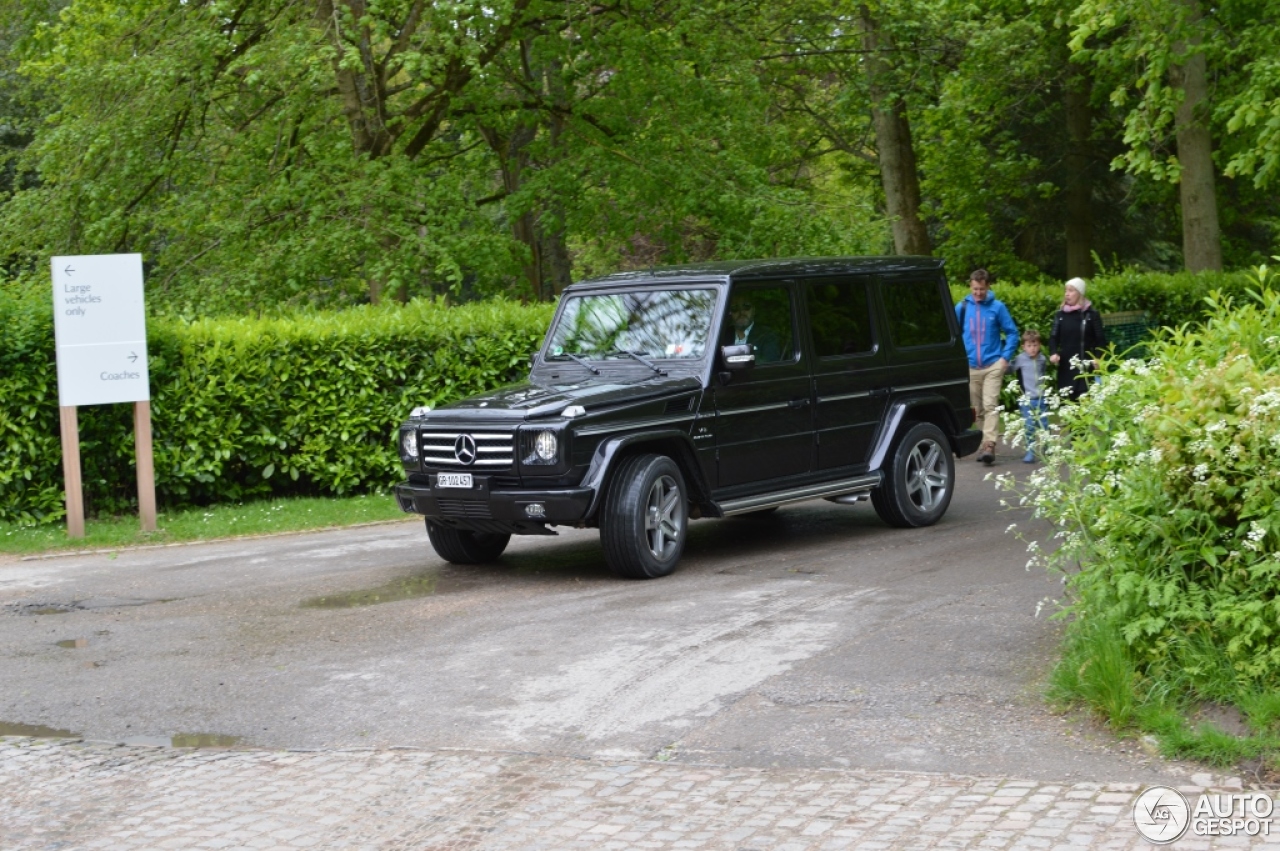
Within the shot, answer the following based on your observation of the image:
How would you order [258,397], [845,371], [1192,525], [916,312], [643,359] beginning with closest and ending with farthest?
[1192,525] < [643,359] < [845,371] < [916,312] < [258,397]

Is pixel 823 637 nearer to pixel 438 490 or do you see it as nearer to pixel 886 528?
pixel 438 490

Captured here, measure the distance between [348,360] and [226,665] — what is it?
7.03 meters

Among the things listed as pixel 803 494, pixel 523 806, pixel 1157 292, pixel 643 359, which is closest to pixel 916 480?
pixel 803 494

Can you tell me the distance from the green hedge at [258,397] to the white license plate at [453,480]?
482 cm

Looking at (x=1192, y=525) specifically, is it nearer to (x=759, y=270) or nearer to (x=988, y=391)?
(x=759, y=270)

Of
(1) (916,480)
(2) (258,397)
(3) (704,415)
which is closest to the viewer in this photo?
(3) (704,415)

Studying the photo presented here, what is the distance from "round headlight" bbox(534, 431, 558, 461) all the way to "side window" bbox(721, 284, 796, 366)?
5.67 ft

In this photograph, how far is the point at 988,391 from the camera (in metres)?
16.5

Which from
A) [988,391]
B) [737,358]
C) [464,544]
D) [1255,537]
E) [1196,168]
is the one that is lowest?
[464,544]

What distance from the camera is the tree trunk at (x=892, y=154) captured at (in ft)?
90.9

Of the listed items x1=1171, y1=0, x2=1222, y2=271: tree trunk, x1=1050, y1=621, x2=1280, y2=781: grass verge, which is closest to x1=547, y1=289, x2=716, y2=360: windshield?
x1=1050, y1=621, x2=1280, y2=781: grass verge

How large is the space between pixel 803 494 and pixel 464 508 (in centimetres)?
261

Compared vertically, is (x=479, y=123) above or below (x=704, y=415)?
above

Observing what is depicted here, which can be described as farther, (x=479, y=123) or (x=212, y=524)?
(x=479, y=123)
